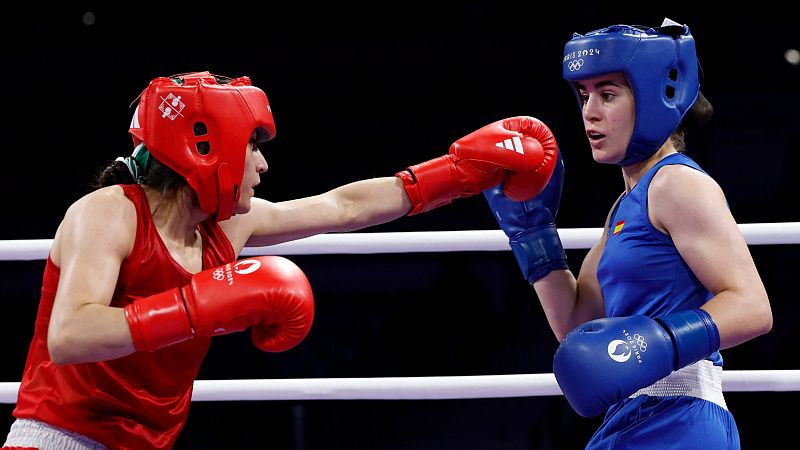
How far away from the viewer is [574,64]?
194 cm

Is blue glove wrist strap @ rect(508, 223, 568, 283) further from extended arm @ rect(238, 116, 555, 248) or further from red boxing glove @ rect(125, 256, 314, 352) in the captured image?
red boxing glove @ rect(125, 256, 314, 352)

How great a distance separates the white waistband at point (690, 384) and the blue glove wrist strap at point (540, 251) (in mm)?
437

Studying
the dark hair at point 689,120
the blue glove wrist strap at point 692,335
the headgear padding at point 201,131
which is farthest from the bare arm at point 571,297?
the headgear padding at point 201,131

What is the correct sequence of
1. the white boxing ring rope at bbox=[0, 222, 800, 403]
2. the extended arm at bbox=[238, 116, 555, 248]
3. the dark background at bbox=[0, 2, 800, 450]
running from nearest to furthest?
1. the extended arm at bbox=[238, 116, 555, 248]
2. the white boxing ring rope at bbox=[0, 222, 800, 403]
3. the dark background at bbox=[0, 2, 800, 450]

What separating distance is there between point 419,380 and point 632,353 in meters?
0.81

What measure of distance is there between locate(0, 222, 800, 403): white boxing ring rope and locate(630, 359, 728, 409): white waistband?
1.53 feet

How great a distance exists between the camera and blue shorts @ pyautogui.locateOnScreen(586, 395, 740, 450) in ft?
5.66

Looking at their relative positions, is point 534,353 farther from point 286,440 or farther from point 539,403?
point 286,440

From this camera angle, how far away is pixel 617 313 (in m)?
1.89

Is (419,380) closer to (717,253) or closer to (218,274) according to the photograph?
(218,274)

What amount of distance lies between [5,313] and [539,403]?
9.90ft

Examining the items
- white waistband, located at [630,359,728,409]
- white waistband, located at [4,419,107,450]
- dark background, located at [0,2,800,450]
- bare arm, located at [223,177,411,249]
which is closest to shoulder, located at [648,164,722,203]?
white waistband, located at [630,359,728,409]

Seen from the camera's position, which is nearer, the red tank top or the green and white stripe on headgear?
the red tank top

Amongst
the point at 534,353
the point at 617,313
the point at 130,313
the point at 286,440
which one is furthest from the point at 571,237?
the point at 534,353
